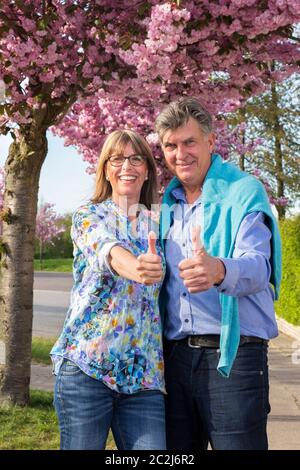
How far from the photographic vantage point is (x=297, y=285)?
42.4 feet

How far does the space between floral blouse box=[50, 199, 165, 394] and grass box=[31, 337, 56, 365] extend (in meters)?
7.12

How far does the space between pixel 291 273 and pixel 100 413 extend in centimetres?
1152

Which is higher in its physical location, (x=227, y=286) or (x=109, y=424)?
(x=227, y=286)

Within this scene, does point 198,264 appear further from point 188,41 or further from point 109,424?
point 188,41

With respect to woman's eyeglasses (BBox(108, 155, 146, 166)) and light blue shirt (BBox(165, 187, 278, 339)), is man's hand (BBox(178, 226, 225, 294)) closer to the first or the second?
light blue shirt (BBox(165, 187, 278, 339))

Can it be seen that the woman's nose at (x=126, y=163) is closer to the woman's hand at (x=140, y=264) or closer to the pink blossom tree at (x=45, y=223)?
the woman's hand at (x=140, y=264)

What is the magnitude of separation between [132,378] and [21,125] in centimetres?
420

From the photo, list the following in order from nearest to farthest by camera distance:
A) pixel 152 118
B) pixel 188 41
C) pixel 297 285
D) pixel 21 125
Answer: pixel 188 41 → pixel 21 125 → pixel 152 118 → pixel 297 285

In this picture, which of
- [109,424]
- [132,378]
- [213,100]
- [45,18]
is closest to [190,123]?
[132,378]

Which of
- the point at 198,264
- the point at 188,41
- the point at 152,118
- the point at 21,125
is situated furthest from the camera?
the point at 152,118

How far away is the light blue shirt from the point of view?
2451mm

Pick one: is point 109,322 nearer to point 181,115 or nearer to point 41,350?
point 181,115

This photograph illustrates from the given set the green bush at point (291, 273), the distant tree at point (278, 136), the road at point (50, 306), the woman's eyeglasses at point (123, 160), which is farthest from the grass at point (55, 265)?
the woman's eyeglasses at point (123, 160)

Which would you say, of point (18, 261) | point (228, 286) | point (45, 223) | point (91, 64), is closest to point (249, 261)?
point (228, 286)
